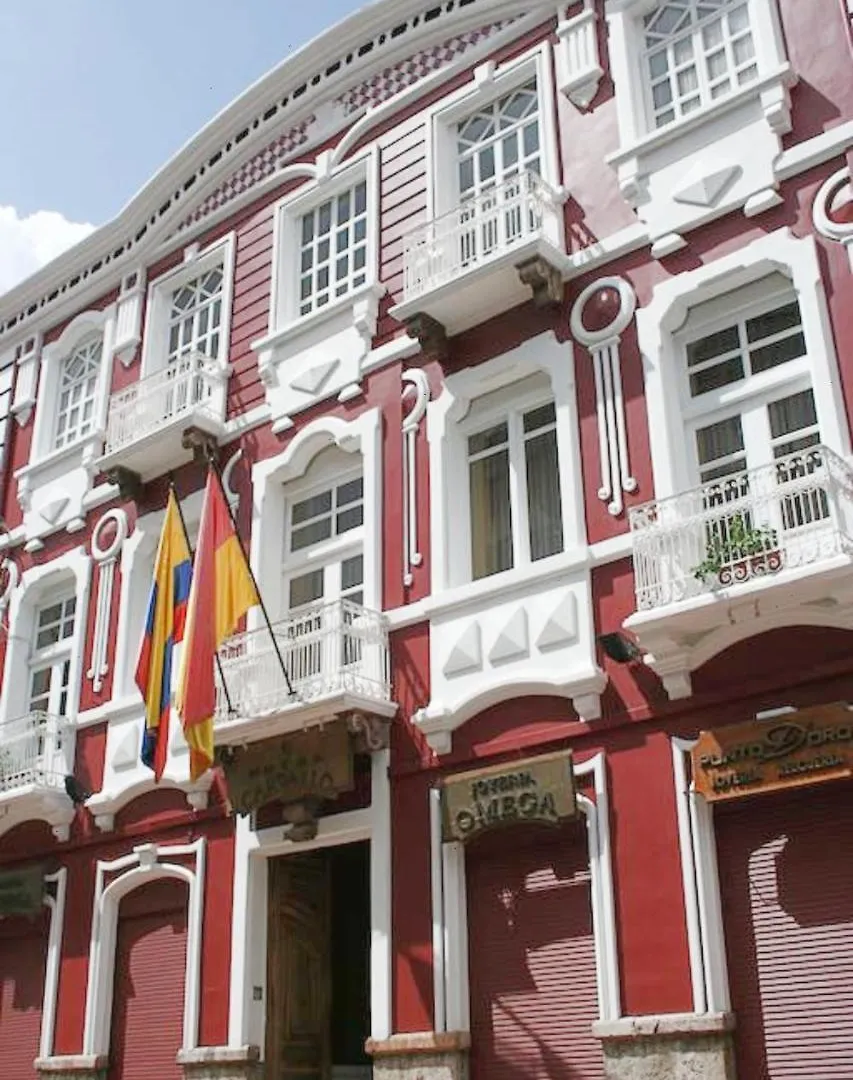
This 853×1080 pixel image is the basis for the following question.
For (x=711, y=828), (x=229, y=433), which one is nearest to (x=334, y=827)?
(x=711, y=828)

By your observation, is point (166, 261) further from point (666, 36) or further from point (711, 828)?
point (711, 828)

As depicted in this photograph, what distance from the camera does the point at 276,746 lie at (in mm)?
13305

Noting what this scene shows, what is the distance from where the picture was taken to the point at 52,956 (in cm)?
1530

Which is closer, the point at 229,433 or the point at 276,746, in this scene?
the point at 276,746

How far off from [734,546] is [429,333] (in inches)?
190

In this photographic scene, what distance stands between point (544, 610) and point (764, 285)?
12.0 feet

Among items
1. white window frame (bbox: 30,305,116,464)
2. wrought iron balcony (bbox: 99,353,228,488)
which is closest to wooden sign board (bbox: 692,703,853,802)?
wrought iron balcony (bbox: 99,353,228,488)

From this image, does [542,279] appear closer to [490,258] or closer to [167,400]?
[490,258]

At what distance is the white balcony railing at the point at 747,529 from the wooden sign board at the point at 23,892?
8.82 metres

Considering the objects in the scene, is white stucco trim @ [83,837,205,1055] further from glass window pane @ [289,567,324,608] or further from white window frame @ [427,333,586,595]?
white window frame @ [427,333,586,595]

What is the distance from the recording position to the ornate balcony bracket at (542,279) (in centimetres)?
1297

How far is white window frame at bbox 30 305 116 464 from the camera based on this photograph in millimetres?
18469

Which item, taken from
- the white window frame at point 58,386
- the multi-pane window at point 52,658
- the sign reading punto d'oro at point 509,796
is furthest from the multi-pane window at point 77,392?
the sign reading punto d'oro at point 509,796

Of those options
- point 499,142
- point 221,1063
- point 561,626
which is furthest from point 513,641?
point 499,142
